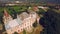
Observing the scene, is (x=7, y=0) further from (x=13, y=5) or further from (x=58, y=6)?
(x=58, y=6)

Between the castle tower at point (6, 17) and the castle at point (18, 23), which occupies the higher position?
the castle tower at point (6, 17)

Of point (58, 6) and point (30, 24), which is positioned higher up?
point (58, 6)

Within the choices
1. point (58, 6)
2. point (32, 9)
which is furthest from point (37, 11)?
point (58, 6)

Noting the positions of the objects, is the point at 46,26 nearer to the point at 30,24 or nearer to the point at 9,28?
the point at 30,24

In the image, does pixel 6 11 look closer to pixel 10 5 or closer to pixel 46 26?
pixel 10 5

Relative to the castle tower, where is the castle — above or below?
below

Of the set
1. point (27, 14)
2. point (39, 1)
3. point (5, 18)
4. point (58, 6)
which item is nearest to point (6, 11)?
point (5, 18)

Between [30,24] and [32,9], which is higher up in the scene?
[32,9]

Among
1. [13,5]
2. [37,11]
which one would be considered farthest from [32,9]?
[13,5]
